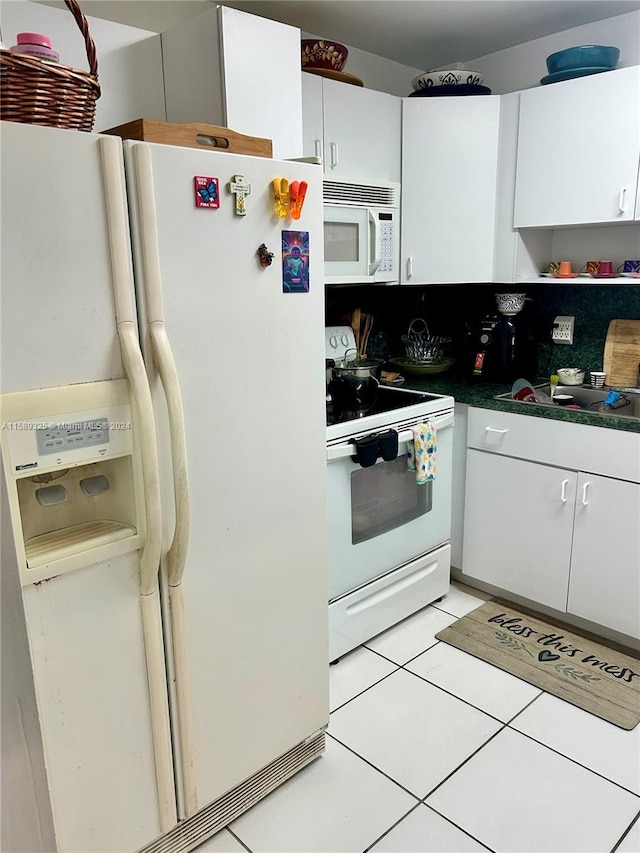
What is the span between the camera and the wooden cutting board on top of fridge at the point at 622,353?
106 inches

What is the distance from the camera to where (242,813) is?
5.79 feet

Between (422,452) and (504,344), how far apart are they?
0.74 metres

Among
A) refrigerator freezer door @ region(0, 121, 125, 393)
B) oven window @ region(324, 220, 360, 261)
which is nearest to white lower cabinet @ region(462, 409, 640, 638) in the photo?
oven window @ region(324, 220, 360, 261)

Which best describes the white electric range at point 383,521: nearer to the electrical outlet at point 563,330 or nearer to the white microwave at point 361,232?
the white microwave at point 361,232

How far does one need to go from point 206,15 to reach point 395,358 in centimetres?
172

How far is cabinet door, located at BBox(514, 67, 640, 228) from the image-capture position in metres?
2.34

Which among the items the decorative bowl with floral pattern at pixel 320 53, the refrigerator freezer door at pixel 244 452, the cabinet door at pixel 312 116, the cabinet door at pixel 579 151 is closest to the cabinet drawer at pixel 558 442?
the cabinet door at pixel 579 151

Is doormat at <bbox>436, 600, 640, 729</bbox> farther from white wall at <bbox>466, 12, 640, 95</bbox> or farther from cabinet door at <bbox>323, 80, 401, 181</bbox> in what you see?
white wall at <bbox>466, 12, 640, 95</bbox>

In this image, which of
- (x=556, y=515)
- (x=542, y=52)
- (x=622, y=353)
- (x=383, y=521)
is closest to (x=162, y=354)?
(x=383, y=521)

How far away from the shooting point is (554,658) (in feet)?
7.82

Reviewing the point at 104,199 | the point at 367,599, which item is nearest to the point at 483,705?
the point at 367,599

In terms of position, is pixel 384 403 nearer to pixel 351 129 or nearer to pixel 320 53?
pixel 351 129

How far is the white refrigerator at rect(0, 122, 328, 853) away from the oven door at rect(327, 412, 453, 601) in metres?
0.44

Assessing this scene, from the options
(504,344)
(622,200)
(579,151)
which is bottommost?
(504,344)
